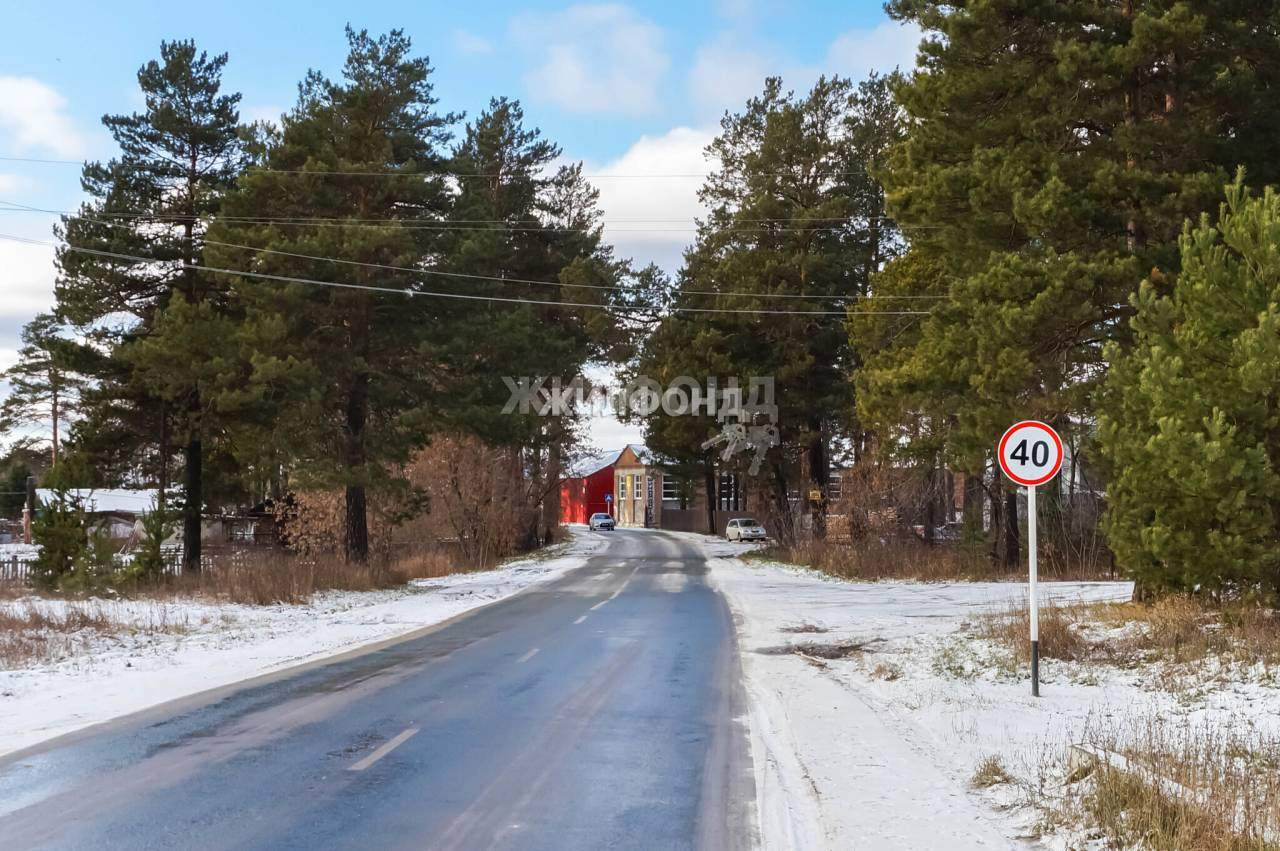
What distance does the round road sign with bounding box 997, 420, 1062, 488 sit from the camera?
11.4 meters

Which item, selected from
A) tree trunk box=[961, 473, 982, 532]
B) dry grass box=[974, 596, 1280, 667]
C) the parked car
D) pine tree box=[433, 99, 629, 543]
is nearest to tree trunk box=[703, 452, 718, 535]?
the parked car

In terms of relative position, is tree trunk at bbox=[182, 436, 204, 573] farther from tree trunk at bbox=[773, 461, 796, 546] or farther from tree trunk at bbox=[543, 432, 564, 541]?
tree trunk at bbox=[773, 461, 796, 546]

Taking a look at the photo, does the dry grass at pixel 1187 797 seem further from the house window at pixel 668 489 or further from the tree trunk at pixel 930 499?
the house window at pixel 668 489

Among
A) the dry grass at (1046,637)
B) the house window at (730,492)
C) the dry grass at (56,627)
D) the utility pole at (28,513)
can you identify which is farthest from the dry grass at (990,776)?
the house window at (730,492)

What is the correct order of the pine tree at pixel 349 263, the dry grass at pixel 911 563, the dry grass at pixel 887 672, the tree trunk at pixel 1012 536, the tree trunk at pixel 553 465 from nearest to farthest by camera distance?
the dry grass at pixel 887 672 < the pine tree at pixel 349 263 < the dry grass at pixel 911 563 < the tree trunk at pixel 1012 536 < the tree trunk at pixel 553 465

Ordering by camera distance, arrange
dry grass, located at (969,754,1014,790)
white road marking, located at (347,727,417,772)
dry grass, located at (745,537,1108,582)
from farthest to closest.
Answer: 1. dry grass, located at (745,537,1108,582)
2. white road marking, located at (347,727,417,772)
3. dry grass, located at (969,754,1014,790)

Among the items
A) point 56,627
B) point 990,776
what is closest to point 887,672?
point 990,776

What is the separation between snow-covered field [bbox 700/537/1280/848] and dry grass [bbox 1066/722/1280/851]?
391 millimetres

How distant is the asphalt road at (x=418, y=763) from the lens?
21.7 feet

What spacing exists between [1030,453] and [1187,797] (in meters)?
5.51

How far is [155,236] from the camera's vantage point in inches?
1174

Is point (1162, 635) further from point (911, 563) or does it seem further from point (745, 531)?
point (745, 531)

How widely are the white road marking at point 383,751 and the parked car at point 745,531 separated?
187 ft

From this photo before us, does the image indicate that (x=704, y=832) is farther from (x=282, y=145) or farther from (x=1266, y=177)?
(x=282, y=145)
